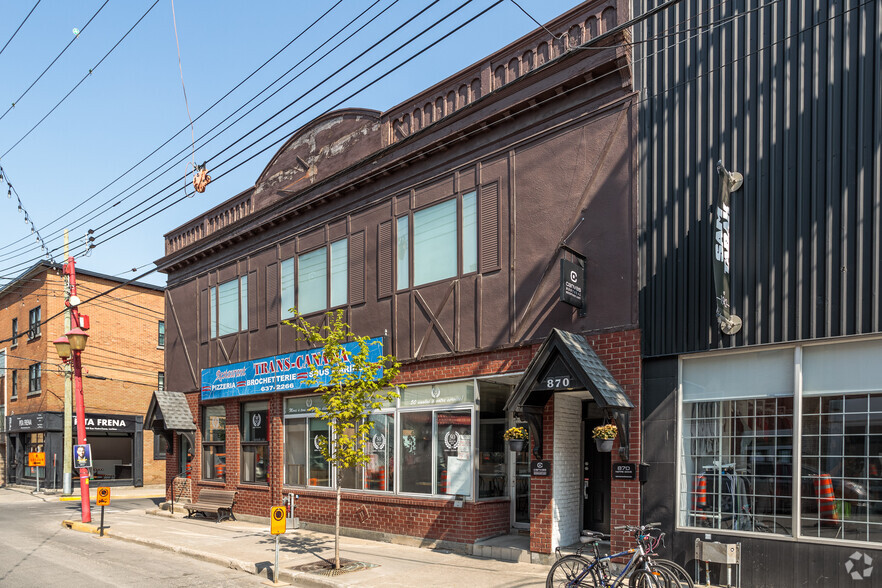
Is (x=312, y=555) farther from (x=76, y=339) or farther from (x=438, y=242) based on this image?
(x=76, y=339)

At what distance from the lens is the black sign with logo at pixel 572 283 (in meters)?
10.9

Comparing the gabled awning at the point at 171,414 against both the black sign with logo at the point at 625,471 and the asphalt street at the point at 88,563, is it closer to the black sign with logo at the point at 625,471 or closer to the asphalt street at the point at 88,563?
the asphalt street at the point at 88,563

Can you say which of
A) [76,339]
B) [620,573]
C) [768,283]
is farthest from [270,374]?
[768,283]

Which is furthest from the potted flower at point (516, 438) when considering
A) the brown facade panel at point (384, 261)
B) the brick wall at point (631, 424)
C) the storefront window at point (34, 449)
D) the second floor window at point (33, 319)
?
the second floor window at point (33, 319)

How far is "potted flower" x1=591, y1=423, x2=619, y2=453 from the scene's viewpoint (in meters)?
10.2

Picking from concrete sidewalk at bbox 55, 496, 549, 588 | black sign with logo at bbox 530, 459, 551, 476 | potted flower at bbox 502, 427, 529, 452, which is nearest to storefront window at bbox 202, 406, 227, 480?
concrete sidewalk at bbox 55, 496, 549, 588

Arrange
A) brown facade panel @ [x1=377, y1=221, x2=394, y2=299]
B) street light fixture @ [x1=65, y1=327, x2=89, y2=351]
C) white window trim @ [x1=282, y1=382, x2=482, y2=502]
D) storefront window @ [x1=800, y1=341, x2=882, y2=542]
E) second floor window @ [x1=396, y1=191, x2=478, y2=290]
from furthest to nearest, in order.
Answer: street light fixture @ [x1=65, y1=327, x2=89, y2=351] → brown facade panel @ [x1=377, y1=221, x2=394, y2=299] → second floor window @ [x1=396, y1=191, x2=478, y2=290] → white window trim @ [x1=282, y1=382, x2=482, y2=502] → storefront window @ [x1=800, y1=341, x2=882, y2=542]

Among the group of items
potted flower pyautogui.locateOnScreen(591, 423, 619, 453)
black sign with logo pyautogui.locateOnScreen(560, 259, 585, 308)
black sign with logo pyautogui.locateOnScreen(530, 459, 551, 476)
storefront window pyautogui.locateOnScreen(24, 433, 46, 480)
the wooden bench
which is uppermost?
black sign with logo pyautogui.locateOnScreen(560, 259, 585, 308)

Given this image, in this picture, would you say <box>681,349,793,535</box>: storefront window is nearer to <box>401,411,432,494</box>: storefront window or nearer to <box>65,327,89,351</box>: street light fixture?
<box>401,411,432,494</box>: storefront window

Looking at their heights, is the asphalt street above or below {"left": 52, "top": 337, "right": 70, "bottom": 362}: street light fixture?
below

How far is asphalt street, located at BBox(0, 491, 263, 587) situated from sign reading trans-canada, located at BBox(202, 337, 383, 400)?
436 cm

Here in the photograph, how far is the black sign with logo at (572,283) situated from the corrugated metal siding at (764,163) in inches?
39.9

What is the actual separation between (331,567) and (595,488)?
4.67 metres

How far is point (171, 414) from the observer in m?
21.2
